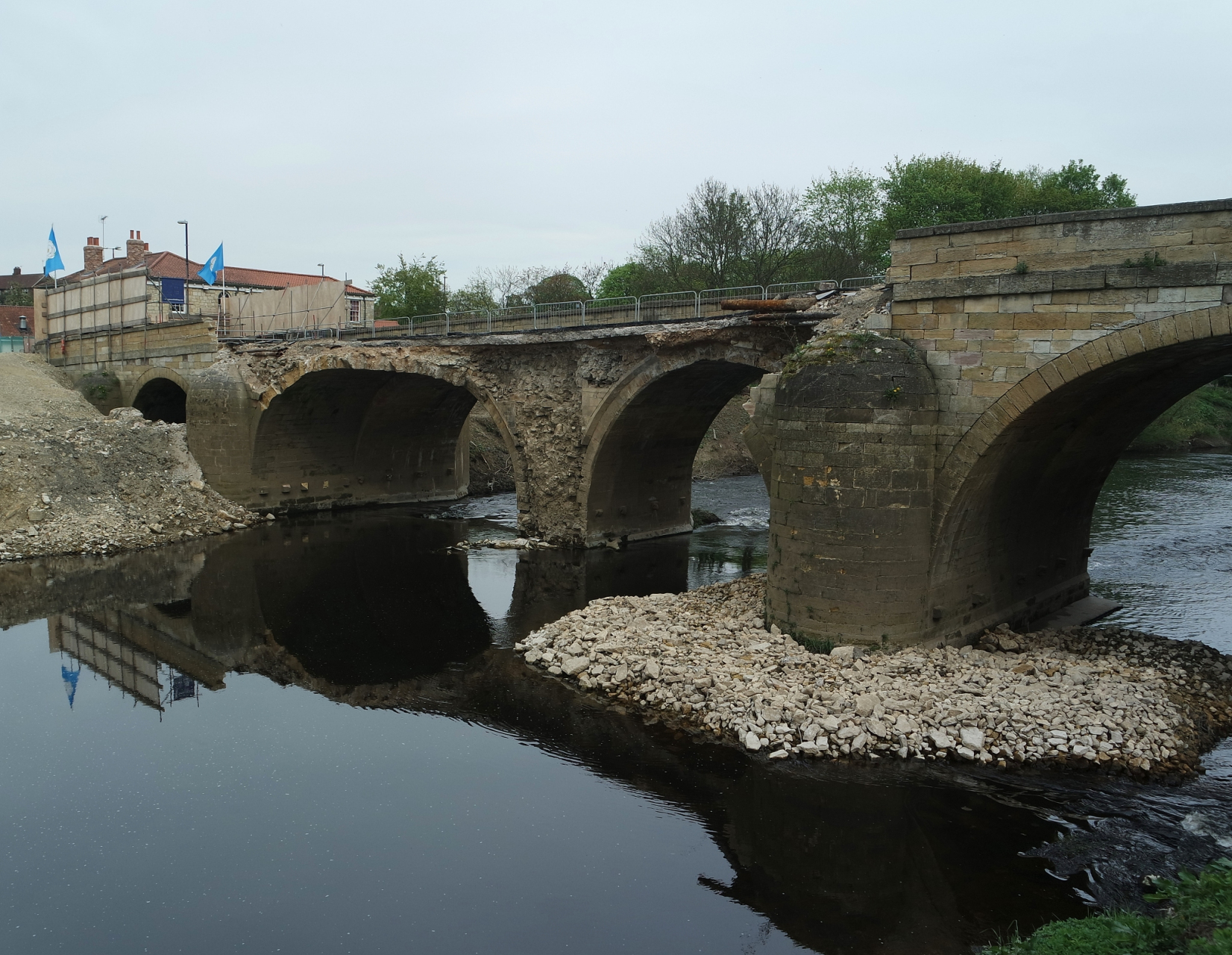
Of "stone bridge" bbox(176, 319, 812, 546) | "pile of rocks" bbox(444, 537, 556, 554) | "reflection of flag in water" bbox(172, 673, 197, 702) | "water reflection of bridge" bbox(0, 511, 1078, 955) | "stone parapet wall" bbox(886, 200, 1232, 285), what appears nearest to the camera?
"water reflection of bridge" bbox(0, 511, 1078, 955)

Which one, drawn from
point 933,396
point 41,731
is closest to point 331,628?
point 41,731

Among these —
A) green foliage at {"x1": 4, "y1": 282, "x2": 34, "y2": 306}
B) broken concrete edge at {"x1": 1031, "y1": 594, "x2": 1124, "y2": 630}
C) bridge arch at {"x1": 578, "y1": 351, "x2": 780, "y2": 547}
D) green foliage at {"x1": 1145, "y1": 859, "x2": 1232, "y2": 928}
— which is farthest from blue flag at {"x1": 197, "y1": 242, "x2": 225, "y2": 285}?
green foliage at {"x1": 4, "y1": 282, "x2": 34, "y2": 306}

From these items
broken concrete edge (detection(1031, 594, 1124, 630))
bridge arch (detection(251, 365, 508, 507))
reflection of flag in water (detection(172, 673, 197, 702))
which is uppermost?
bridge arch (detection(251, 365, 508, 507))

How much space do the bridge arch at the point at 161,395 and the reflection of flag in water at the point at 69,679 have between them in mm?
14455

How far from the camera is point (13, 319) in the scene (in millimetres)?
54500

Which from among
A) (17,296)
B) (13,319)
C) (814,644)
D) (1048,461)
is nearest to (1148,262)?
(1048,461)

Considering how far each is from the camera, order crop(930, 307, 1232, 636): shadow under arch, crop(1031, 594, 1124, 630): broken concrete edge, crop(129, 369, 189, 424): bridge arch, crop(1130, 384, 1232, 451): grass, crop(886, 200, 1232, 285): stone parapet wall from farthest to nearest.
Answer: crop(1130, 384, 1232, 451): grass, crop(129, 369, 189, 424): bridge arch, crop(1031, 594, 1124, 630): broken concrete edge, crop(930, 307, 1232, 636): shadow under arch, crop(886, 200, 1232, 285): stone parapet wall

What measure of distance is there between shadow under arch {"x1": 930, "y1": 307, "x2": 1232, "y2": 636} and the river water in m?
1.85

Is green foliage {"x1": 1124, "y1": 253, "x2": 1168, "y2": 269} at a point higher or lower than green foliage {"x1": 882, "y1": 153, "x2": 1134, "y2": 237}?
lower

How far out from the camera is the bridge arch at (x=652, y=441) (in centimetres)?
1844

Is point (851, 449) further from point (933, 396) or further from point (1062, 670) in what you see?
point (1062, 670)

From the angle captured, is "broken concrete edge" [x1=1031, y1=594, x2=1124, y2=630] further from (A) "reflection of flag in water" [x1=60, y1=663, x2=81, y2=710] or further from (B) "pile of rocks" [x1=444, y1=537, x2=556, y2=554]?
(A) "reflection of flag in water" [x1=60, y1=663, x2=81, y2=710]

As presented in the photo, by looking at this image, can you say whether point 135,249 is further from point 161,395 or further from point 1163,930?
point 1163,930

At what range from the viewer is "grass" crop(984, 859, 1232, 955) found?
5.78 m
